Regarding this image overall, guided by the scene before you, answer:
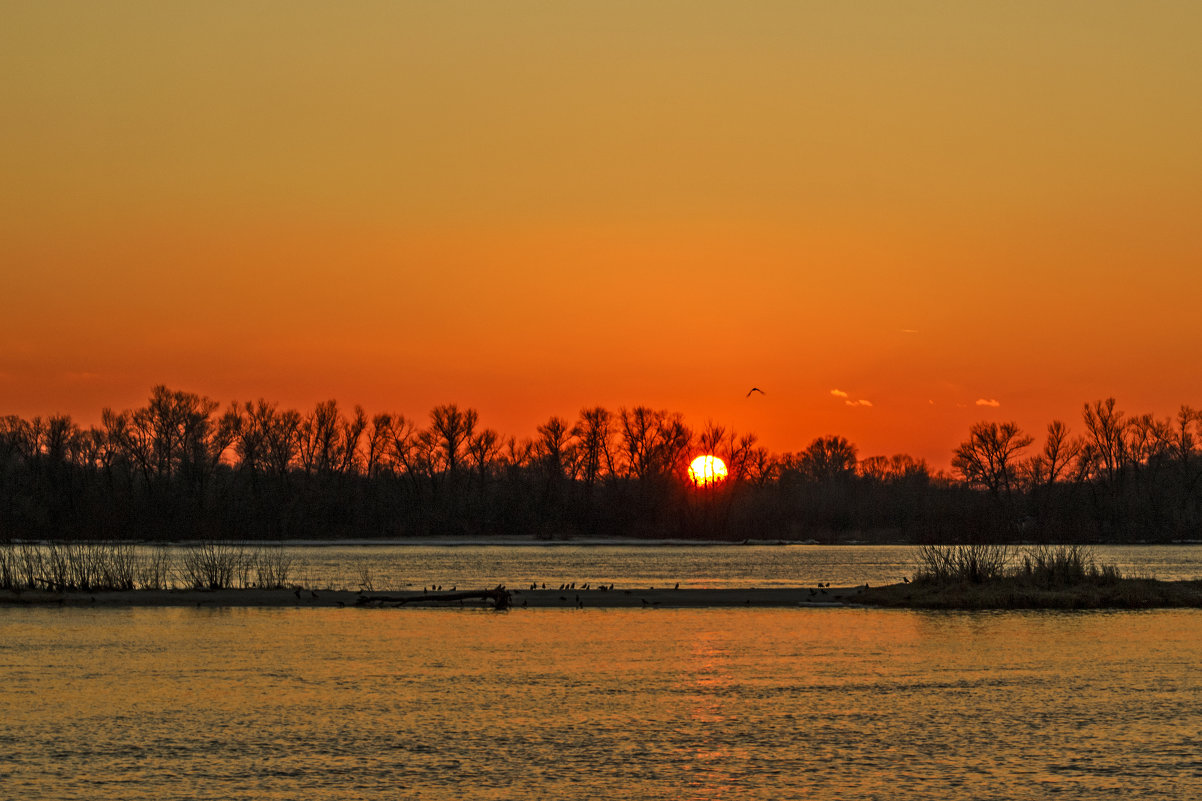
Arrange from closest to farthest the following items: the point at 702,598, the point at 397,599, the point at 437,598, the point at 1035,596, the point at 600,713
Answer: the point at 600,713
the point at 1035,596
the point at 397,599
the point at 437,598
the point at 702,598

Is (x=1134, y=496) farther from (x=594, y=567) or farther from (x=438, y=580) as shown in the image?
(x=438, y=580)

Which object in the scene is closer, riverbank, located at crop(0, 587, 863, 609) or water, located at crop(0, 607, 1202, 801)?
water, located at crop(0, 607, 1202, 801)

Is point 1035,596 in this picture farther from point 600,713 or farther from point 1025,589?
point 600,713

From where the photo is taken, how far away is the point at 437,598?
5922 cm

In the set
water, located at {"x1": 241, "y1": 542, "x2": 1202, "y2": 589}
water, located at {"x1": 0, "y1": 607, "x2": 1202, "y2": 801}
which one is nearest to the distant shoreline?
water, located at {"x1": 241, "y1": 542, "x2": 1202, "y2": 589}

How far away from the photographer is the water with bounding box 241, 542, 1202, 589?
8388 centimetres

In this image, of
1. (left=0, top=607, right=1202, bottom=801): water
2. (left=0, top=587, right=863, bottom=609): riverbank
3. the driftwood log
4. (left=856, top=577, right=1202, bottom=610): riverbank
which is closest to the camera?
(left=0, top=607, right=1202, bottom=801): water

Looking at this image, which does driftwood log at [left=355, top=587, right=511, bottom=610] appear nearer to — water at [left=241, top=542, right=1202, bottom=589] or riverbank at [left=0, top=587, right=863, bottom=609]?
riverbank at [left=0, top=587, right=863, bottom=609]

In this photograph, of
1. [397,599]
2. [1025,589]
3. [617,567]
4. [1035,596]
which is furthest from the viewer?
[617,567]

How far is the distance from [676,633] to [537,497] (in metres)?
127

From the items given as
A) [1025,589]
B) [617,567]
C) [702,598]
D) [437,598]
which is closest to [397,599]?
[437,598]

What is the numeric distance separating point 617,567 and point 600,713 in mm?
84906

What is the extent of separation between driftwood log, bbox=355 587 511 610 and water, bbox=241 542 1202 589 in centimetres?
578

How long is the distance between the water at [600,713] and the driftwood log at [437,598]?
34.8 ft
